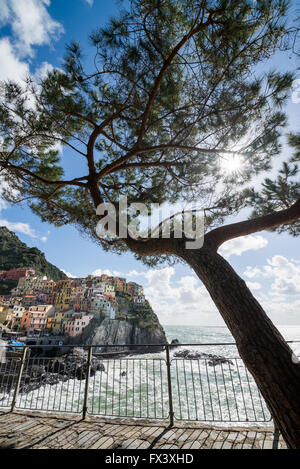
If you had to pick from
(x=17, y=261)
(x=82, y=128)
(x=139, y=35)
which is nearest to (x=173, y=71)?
(x=139, y=35)

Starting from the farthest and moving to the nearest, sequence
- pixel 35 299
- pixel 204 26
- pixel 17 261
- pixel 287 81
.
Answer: pixel 17 261, pixel 35 299, pixel 287 81, pixel 204 26

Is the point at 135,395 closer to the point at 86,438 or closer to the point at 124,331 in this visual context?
the point at 86,438

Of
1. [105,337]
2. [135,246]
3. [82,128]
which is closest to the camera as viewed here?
[135,246]

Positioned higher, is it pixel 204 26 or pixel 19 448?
pixel 204 26

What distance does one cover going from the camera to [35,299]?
3841 centimetres

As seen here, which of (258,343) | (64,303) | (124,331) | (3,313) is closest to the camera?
(258,343)

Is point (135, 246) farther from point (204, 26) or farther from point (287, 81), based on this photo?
point (287, 81)

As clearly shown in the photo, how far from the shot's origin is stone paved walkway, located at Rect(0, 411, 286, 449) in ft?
7.19

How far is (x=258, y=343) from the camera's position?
1314mm

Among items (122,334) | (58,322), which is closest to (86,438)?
(122,334)

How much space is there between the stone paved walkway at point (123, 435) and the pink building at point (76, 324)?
1220 inches

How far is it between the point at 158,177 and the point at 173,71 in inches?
61.9

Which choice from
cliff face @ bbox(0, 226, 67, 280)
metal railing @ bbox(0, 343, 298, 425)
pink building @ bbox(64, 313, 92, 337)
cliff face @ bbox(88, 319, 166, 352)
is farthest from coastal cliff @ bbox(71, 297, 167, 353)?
cliff face @ bbox(0, 226, 67, 280)

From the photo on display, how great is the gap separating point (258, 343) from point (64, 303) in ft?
138
